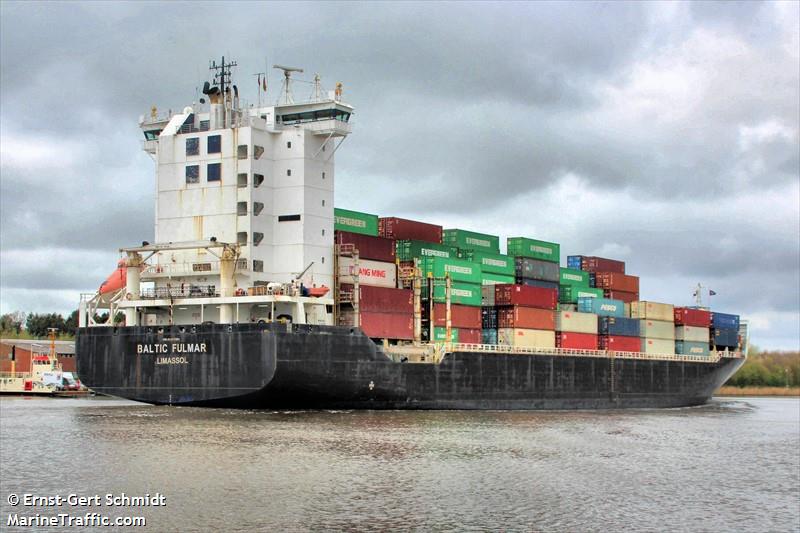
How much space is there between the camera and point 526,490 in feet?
76.6

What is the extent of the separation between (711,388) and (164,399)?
41.3 meters

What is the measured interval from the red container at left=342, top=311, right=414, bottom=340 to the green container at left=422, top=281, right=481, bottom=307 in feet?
8.02

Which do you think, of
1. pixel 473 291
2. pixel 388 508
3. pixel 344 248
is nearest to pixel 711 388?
pixel 473 291

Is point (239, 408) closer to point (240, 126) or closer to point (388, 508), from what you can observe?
point (240, 126)

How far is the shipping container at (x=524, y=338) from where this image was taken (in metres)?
50.1

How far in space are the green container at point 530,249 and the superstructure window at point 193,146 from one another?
19914mm

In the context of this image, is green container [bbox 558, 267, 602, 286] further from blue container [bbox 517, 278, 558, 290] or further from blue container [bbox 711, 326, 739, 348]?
blue container [bbox 711, 326, 739, 348]

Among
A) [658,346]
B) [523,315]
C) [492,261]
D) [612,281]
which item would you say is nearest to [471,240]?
[492,261]

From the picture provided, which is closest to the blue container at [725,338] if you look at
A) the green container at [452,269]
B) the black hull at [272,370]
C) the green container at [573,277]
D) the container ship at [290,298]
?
the green container at [573,277]

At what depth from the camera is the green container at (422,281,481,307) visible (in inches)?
1853

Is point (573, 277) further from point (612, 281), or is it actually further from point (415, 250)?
point (415, 250)

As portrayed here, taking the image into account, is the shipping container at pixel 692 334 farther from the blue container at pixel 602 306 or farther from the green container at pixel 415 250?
the green container at pixel 415 250

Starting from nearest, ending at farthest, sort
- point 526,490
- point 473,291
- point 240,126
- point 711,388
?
1. point 526,490
2. point 240,126
3. point 473,291
4. point 711,388

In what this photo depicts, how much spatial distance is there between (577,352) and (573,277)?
6.17 m
